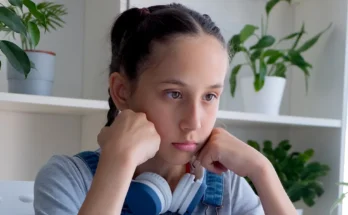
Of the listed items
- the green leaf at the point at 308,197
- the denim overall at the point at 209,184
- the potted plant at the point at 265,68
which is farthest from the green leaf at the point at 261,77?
the denim overall at the point at 209,184

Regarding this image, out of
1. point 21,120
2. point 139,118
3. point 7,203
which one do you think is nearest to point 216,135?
point 139,118

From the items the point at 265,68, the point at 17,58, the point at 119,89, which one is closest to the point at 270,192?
the point at 119,89

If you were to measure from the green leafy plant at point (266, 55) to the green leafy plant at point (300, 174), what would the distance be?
29 centimetres

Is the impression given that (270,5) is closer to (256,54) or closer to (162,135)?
(256,54)

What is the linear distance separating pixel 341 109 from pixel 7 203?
1.27 m

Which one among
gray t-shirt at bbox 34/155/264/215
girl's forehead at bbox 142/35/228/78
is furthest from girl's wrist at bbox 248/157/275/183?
girl's forehead at bbox 142/35/228/78

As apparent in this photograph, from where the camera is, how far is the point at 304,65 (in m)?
2.04

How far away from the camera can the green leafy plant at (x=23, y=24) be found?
4.40ft

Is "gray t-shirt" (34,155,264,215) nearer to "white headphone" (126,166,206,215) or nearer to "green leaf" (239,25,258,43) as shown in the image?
"white headphone" (126,166,206,215)

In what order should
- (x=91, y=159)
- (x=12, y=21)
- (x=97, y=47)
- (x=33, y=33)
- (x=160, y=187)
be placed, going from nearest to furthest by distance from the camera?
(x=160, y=187), (x=91, y=159), (x=12, y=21), (x=33, y=33), (x=97, y=47)

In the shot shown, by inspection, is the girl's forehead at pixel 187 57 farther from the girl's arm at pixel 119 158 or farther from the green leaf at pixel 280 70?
the green leaf at pixel 280 70

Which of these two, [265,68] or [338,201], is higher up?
[265,68]

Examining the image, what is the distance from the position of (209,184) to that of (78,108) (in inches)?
24.2

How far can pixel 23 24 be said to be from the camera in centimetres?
137
